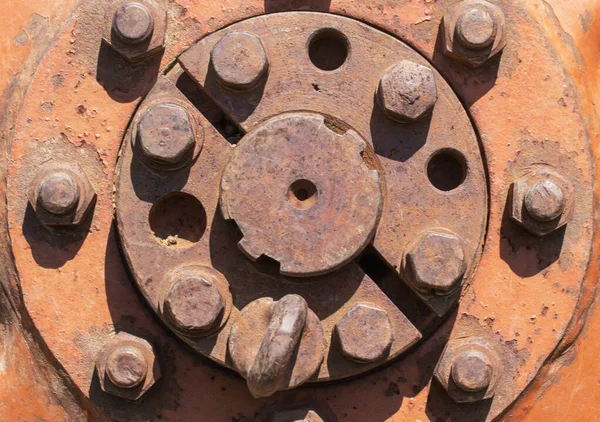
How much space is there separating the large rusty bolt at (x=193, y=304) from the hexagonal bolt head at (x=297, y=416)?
0.80 ft

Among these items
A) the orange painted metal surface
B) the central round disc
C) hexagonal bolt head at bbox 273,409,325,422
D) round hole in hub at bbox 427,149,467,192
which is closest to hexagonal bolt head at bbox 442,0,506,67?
the orange painted metal surface

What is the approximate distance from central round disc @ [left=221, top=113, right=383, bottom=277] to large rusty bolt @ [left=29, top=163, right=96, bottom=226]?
1.01 ft

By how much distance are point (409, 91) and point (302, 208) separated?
32 cm

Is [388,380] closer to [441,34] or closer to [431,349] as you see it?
[431,349]

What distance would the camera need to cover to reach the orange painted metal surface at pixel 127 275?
1.70 m

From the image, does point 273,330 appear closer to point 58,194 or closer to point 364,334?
point 364,334

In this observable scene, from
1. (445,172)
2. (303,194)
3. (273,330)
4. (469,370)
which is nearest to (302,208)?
A: (303,194)

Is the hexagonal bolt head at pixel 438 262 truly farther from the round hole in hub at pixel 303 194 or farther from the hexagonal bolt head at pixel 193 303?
the hexagonal bolt head at pixel 193 303

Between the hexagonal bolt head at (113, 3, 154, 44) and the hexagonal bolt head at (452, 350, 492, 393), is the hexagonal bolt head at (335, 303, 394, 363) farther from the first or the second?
the hexagonal bolt head at (113, 3, 154, 44)

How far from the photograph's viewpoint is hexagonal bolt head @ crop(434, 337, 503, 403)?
5.40 feet

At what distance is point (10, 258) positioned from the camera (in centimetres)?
176

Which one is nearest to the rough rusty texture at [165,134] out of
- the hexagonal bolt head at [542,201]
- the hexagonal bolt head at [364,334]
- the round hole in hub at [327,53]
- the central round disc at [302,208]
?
the central round disc at [302,208]

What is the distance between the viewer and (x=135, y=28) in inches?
64.2

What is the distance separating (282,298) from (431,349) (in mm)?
394
